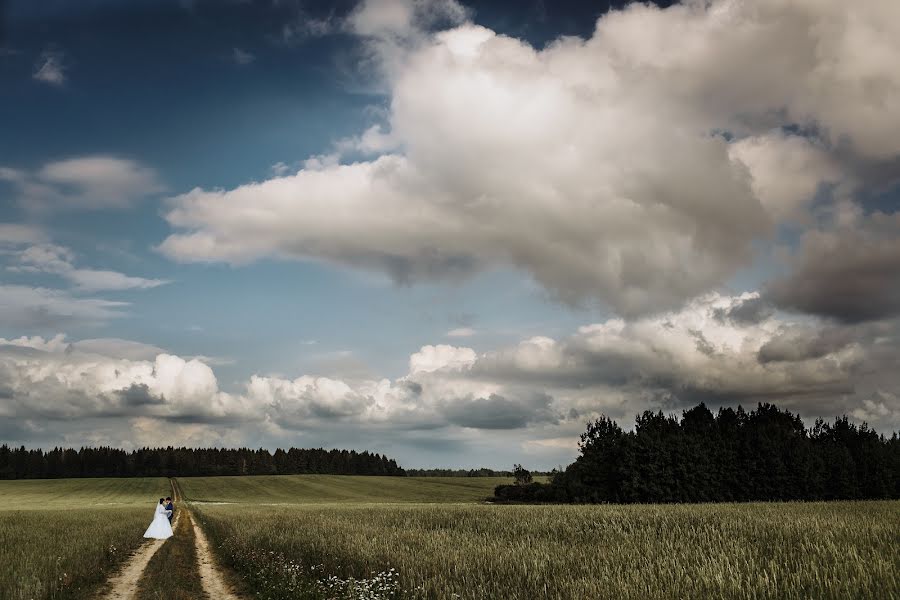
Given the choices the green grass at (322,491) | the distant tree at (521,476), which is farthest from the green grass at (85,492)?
the distant tree at (521,476)

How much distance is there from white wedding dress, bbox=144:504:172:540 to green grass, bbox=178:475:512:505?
71.7 meters

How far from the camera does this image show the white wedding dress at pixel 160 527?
32781 mm

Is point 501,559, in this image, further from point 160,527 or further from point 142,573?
point 160,527

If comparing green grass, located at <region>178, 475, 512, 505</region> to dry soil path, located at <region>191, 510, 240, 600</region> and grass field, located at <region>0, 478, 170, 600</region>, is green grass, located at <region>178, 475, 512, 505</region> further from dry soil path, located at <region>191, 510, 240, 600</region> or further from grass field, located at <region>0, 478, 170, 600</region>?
dry soil path, located at <region>191, 510, 240, 600</region>

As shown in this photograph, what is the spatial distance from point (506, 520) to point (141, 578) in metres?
15.0

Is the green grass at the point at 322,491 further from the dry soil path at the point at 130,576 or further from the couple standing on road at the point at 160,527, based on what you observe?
the dry soil path at the point at 130,576

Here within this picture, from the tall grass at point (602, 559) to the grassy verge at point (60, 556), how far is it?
473 centimetres

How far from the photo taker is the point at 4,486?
5354 inches

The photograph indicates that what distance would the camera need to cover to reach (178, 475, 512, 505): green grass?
111250mm

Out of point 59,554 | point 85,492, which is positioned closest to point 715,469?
point 59,554

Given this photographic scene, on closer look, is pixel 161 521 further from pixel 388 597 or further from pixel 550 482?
pixel 550 482

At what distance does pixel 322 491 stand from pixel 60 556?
375ft

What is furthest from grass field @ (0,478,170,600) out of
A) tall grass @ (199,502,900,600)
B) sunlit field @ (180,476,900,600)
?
tall grass @ (199,502,900,600)

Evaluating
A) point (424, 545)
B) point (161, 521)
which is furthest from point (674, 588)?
point (161, 521)
